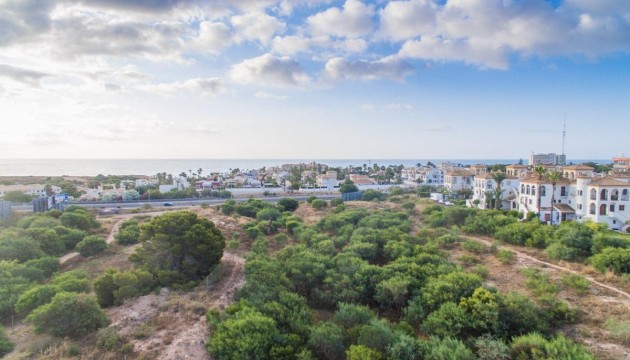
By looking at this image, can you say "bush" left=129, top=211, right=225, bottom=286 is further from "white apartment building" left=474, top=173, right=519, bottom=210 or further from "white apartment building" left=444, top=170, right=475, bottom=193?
"white apartment building" left=444, top=170, right=475, bottom=193

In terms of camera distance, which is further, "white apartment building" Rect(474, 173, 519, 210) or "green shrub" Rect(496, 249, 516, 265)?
"white apartment building" Rect(474, 173, 519, 210)

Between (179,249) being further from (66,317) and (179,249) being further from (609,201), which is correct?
(609,201)

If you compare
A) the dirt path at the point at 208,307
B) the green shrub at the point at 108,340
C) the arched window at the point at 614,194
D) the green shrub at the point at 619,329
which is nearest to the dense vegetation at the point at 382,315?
the dirt path at the point at 208,307

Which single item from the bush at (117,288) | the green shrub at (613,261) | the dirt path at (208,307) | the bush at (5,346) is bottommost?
the dirt path at (208,307)

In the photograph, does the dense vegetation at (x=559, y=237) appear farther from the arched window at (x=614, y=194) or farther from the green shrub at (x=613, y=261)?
the arched window at (x=614, y=194)

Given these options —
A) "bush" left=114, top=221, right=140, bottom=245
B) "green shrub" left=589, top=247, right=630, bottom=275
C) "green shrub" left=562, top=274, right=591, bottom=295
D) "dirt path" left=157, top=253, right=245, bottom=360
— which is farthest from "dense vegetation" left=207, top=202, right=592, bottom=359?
"bush" left=114, top=221, right=140, bottom=245

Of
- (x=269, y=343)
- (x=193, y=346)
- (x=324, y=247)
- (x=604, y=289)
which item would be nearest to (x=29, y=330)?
(x=193, y=346)

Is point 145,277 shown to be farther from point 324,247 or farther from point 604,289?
point 604,289

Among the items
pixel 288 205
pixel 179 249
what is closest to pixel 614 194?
pixel 288 205
